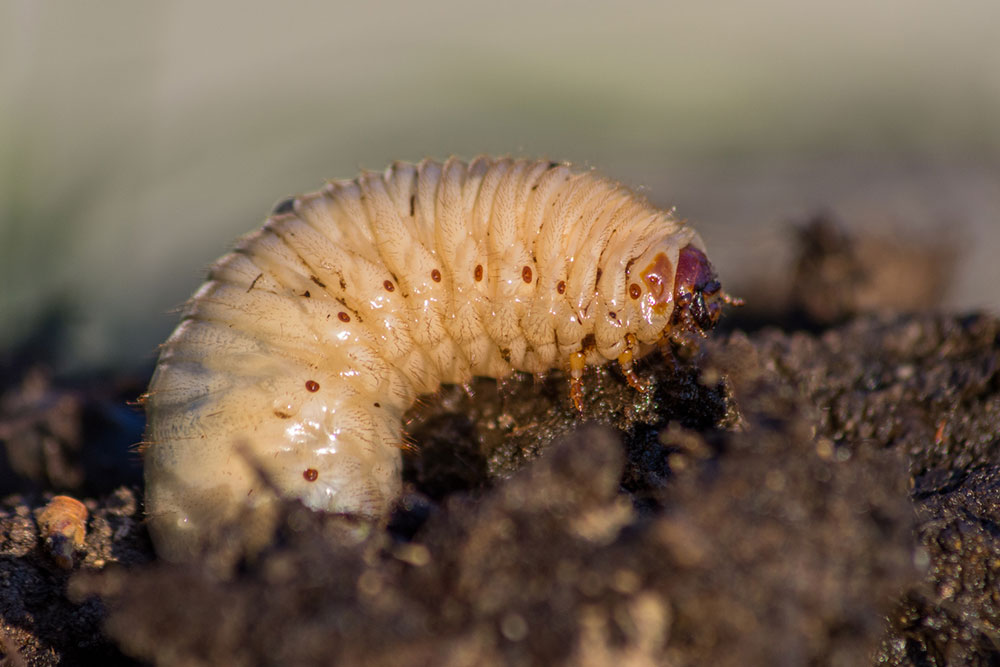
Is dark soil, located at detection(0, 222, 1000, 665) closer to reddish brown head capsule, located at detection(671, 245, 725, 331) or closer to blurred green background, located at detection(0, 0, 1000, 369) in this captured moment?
reddish brown head capsule, located at detection(671, 245, 725, 331)

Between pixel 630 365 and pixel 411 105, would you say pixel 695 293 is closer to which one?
pixel 630 365

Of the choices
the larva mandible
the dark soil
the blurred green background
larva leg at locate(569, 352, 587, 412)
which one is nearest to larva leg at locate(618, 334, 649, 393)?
the larva mandible

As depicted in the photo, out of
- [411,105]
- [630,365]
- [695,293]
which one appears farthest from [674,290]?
[411,105]

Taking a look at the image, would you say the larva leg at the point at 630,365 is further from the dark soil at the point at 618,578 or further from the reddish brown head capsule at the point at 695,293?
the dark soil at the point at 618,578

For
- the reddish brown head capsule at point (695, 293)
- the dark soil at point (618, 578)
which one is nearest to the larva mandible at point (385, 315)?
the reddish brown head capsule at point (695, 293)

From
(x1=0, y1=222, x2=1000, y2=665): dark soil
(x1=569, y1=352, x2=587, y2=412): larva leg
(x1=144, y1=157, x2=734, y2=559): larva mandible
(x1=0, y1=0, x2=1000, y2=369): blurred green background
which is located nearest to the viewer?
(x1=0, y1=222, x2=1000, y2=665): dark soil

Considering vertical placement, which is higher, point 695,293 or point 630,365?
point 695,293
